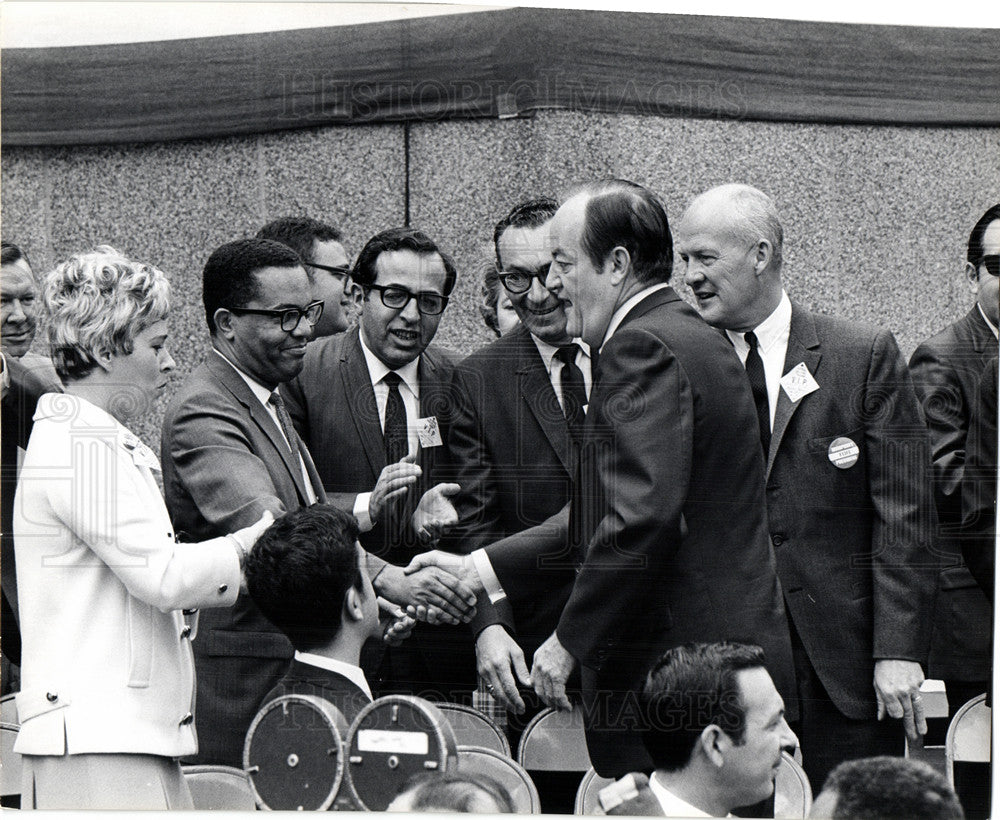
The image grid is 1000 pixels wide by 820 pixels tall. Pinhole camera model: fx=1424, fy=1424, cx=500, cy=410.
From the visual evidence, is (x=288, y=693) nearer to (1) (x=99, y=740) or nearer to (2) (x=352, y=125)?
(1) (x=99, y=740)

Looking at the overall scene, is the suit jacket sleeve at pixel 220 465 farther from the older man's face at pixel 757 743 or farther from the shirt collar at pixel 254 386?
the older man's face at pixel 757 743

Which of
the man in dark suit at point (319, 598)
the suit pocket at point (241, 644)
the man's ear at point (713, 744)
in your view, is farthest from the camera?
the suit pocket at point (241, 644)

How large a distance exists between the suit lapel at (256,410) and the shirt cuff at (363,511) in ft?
0.53

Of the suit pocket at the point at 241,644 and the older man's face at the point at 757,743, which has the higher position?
the suit pocket at the point at 241,644

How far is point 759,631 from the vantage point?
14.3 feet

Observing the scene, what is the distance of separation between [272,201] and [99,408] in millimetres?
867

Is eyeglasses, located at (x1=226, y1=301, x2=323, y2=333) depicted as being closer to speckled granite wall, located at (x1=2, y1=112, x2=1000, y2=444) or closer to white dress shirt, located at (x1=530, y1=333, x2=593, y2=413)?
speckled granite wall, located at (x1=2, y1=112, x2=1000, y2=444)

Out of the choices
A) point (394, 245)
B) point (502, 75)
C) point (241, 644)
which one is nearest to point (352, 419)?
point (394, 245)

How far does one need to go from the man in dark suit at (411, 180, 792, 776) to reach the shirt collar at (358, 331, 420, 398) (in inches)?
20.3

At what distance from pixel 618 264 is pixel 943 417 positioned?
1.20 metres

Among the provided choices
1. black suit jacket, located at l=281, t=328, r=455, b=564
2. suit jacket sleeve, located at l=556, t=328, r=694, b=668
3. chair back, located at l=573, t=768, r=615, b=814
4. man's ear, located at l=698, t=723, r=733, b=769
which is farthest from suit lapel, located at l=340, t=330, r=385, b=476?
man's ear, located at l=698, t=723, r=733, b=769

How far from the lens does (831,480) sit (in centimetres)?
454

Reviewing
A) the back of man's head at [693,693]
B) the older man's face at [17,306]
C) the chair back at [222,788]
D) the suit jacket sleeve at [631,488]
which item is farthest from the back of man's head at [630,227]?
the chair back at [222,788]

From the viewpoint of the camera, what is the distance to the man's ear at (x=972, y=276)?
182 inches
